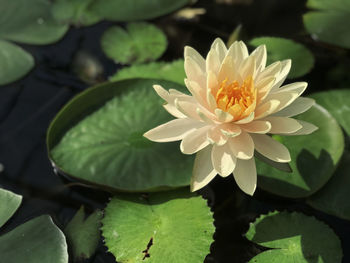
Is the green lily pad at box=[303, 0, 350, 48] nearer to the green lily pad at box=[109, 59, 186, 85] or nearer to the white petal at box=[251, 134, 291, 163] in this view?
the green lily pad at box=[109, 59, 186, 85]

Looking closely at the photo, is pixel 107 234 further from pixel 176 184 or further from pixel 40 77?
pixel 40 77

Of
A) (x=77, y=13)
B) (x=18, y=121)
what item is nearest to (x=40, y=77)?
(x=18, y=121)

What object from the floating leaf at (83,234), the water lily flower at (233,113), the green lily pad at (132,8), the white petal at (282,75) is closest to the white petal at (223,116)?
the water lily flower at (233,113)

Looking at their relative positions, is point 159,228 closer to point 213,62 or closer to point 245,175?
point 245,175

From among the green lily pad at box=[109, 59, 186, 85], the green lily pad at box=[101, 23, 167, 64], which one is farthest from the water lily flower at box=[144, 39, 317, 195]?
the green lily pad at box=[101, 23, 167, 64]

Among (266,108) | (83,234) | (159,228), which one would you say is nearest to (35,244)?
(83,234)

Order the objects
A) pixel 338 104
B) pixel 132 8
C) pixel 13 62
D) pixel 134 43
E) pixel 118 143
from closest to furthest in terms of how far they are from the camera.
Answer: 1. pixel 118 143
2. pixel 338 104
3. pixel 13 62
4. pixel 134 43
5. pixel 132 8
